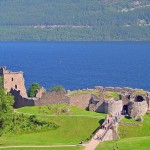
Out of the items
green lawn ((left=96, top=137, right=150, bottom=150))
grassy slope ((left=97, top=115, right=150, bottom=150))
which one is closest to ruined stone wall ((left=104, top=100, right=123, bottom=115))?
grassy slope ((left=97, top=115, right=150, bottom=150))

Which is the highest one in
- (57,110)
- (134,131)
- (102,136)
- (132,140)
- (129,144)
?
(57,110)

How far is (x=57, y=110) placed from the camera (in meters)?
73.1

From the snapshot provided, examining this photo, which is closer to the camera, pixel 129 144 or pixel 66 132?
pixel 129 144

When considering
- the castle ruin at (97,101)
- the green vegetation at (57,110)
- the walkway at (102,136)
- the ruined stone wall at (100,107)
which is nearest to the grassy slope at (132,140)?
the walkway at (102,136)

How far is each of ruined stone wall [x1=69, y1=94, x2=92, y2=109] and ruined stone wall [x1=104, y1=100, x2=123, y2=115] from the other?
2944 mm

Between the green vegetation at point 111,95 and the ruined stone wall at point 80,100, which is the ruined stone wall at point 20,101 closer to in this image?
the ruined stone wall at point 80,100

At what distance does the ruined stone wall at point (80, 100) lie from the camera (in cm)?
7581

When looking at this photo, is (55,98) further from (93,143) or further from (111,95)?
(93,143)

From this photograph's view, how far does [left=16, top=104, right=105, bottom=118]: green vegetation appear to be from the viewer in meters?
72.6

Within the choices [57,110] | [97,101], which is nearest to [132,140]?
[57,110]

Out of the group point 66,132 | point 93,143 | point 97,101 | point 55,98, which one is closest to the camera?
point 93,143

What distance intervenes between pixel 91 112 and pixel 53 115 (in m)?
4.82

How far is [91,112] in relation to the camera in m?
74.1

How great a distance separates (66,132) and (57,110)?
210 inches
